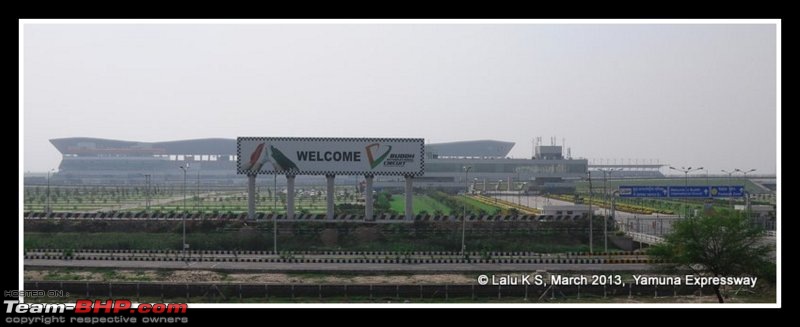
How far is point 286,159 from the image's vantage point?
85.0 feet

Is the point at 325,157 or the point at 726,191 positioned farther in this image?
the point at 726,191

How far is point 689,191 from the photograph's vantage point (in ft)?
101

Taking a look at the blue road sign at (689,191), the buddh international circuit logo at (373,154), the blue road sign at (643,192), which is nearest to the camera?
the buddh international circuit logo at (373,154)

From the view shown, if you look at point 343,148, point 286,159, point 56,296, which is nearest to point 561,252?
point 343,148

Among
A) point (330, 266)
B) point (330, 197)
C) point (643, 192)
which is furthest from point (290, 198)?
point (643, 192)

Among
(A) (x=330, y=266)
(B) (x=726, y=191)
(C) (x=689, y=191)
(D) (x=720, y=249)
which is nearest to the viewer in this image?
(D) (x=720, y=249)

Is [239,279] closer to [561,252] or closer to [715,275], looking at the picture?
[561,252]

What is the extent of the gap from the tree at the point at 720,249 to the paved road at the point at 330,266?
2516 millimetres

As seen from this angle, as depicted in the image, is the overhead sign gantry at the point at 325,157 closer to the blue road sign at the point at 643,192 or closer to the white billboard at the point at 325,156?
the white billboard at the point at 325,156

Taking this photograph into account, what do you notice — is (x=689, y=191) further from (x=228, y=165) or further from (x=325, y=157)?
(x=228, y=165)

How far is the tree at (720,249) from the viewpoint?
15156 millimetres

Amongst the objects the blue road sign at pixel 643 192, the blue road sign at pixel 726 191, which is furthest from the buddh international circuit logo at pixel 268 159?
the blue road sign at pixel 726 191

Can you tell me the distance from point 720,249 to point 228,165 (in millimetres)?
111348

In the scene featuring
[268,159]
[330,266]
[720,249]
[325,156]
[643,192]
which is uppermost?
[325,156]
